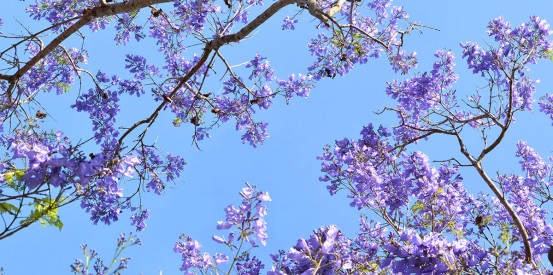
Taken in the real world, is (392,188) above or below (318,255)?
above

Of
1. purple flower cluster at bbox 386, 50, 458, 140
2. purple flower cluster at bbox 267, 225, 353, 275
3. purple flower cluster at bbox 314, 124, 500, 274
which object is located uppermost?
purple flower cluster at bbox 386, 50, 458, 140

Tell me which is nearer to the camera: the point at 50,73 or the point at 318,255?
the point at 318,255

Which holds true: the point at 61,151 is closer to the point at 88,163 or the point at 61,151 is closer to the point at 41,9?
the point at 88,163

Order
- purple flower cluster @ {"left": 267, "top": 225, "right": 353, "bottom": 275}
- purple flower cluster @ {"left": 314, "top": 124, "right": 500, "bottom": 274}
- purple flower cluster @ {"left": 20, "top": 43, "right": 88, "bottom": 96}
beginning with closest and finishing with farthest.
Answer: purple flower cluster @ {"left": 267, "top": 225, "right": 353, "bottom": 275}
purple flower cluster @ {"left": 314, "top": 124, "right": 500, "bottom": 274}
purple flower cluster @ {"left": 20, "top": 43, "right": 88, "bottom": 96}

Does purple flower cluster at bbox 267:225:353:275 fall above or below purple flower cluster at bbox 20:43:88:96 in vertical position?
below

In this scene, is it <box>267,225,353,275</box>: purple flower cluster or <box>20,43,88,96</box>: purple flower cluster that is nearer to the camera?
<box>267,225,353,275</box>: purple flower cluster

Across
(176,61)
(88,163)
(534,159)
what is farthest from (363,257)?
(534,159)

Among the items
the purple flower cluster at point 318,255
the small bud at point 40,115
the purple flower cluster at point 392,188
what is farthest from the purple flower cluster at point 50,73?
Result: the purple flower cluster at point 318,255

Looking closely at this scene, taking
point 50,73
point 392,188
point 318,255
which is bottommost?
point 318,255

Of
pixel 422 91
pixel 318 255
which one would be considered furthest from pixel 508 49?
pixel 318 255

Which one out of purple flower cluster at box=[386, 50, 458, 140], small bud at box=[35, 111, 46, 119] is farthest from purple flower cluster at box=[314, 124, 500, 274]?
small bud at box=[35, 111, 46, 119]

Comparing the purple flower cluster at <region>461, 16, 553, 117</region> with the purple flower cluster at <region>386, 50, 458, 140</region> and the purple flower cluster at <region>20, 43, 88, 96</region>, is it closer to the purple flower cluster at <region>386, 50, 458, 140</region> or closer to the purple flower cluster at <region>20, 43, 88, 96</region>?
the purple flower cluster at <region>386, 50, 458, 140</region>

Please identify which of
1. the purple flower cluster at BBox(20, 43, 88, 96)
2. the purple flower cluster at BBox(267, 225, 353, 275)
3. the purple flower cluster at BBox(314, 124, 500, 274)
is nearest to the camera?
the purple flower cluster at BBox(267, 225, 353, 275)

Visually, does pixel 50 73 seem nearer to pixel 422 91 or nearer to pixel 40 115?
pixel 40 115
